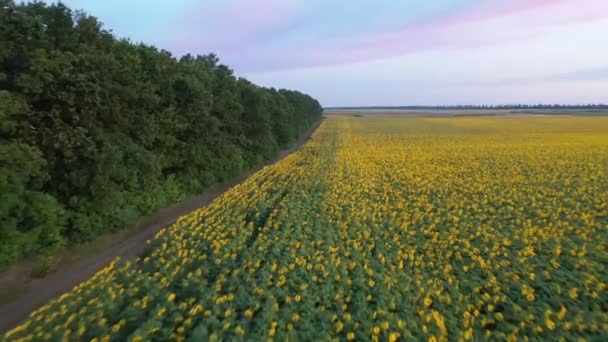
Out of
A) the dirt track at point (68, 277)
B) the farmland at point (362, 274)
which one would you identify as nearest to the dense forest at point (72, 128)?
the dirt track at point (68, 277)

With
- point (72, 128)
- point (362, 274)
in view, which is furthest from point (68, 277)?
point (362, 274)

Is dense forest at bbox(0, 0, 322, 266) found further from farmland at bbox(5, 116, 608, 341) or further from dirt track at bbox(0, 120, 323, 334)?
farmland at bbox(5, 116, 608, 341)

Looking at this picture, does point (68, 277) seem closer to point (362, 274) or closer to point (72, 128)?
point (72, 128)

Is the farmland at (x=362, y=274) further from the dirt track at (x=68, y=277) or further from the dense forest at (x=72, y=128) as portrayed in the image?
the dense forest at (x=72, y=128)

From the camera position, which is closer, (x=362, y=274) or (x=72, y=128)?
(x=362, y=274)

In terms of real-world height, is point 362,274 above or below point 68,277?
above
